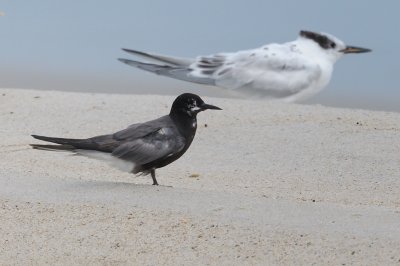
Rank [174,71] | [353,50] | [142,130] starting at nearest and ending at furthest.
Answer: [142,130], [174,71], [353,50]

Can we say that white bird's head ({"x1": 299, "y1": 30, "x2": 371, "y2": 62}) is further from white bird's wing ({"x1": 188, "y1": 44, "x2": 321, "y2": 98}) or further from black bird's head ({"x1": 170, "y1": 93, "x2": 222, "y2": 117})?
black bird's head ({"x1": 170, "y1": 93, "x2": 222, "y2": 117})

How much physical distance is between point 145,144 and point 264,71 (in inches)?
175

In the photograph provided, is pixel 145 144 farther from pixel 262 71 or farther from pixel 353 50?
pixel 353 50

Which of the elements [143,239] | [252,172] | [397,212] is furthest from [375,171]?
[143,239]

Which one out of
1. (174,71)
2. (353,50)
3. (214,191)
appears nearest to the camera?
(214,191)

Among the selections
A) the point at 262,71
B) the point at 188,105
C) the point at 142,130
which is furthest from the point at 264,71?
the point at 142,130

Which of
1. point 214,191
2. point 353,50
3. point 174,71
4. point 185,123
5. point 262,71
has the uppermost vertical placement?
point 353,50

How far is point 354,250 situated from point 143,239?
1032mm

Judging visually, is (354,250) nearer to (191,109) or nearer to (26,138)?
(191,109)

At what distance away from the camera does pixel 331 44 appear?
1095 centimetres

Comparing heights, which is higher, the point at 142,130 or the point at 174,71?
the point at 174,71

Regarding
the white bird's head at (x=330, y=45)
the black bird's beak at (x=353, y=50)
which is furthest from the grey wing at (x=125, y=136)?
the black bird's beak at (x=353, y=50)

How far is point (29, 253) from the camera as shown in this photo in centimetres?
496

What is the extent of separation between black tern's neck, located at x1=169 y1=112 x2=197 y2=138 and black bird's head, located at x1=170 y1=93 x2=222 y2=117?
13mm
